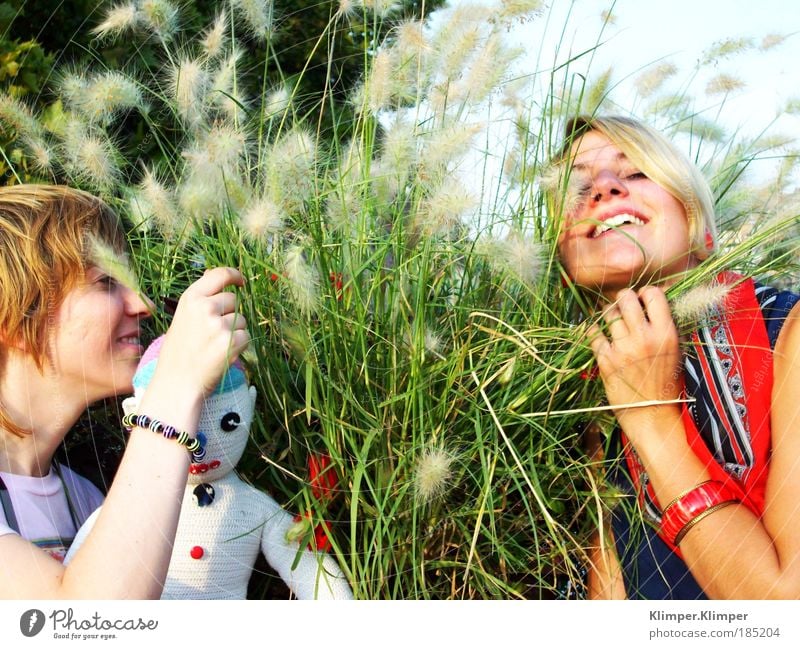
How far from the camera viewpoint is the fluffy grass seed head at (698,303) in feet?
3.06

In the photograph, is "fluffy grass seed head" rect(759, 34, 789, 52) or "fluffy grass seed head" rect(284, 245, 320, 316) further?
"fluffy grass seed head" rect(759, 34, 789, 52)

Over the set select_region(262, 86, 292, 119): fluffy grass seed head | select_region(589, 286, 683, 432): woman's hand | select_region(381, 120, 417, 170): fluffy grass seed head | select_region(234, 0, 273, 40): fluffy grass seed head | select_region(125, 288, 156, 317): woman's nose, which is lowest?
select_region(589, 286, 683, 432): woman's hand

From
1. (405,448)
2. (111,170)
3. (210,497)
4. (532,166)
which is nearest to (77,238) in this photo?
(111,170)

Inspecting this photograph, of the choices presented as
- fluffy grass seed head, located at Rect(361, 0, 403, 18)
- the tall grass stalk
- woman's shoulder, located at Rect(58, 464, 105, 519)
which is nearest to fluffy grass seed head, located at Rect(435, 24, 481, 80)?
the tall grass stalk

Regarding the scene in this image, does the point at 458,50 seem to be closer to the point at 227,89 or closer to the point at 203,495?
the point at 227,89

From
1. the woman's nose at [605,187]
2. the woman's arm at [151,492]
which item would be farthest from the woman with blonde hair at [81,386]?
the woman's nose at [605,187]

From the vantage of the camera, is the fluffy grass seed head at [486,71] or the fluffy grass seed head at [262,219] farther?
the fluffy grass seed head at [486,71]

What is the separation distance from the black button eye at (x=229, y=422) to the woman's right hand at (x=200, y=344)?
0.07 meters

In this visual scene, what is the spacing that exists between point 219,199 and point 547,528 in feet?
2.07

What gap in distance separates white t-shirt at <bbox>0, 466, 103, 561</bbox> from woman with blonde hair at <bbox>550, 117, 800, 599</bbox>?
29.1 inches

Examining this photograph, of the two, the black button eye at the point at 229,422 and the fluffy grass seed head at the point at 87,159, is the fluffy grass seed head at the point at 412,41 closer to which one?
the fluffy grass seed head at the point at 87,159

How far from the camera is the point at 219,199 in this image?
98 cm

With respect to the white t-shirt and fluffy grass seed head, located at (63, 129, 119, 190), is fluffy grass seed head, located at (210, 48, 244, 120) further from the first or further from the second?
the white t-shirt

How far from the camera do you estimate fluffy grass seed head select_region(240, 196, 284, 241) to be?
0.92m
